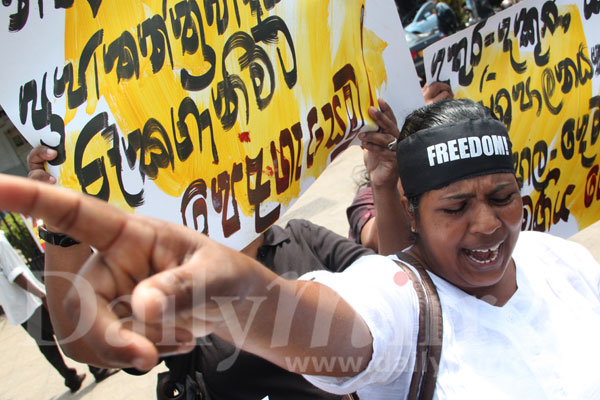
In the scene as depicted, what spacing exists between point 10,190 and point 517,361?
3.67 feet

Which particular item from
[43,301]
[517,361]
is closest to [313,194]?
[43,301]

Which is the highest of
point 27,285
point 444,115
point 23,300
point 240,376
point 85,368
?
point 444,115

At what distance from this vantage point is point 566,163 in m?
2.37

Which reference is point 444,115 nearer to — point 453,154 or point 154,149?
point 453,154

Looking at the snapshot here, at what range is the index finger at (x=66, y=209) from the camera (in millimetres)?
625

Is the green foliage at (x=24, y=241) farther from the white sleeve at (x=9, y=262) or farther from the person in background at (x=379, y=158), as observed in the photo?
the person in background at (x=379, y=158)

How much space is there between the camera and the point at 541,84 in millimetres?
2281

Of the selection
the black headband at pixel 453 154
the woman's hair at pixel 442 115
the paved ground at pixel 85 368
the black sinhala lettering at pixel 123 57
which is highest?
the black sinhala lettering at pixel 123 57

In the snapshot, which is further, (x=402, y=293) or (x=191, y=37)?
(x=191, y=37)

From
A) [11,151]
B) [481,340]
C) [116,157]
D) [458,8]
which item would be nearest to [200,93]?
[116,157]

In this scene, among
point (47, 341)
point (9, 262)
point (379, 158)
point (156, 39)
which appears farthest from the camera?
point (47, 341)

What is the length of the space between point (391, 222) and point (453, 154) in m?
0.58

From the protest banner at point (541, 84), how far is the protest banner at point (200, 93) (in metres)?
0.48

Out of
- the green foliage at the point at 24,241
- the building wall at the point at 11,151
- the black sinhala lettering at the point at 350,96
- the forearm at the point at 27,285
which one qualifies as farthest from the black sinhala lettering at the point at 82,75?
the building wall at the point at 11,151
